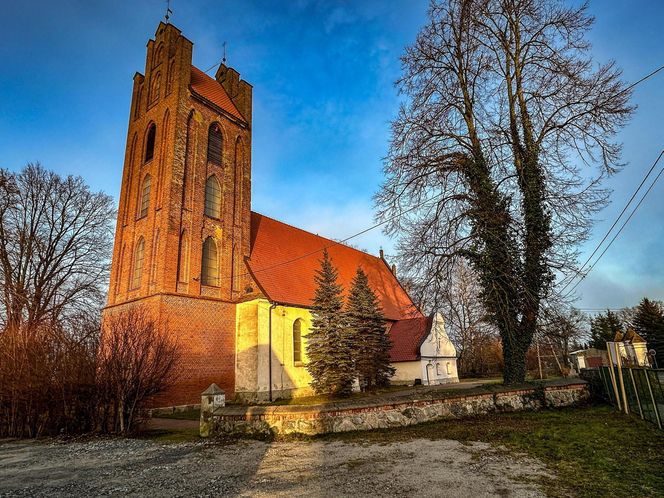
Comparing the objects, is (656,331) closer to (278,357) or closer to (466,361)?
(466,361)

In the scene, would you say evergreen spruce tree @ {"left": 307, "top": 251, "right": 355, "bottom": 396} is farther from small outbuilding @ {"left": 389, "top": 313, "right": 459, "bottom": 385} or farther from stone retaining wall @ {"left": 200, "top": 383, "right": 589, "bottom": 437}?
stone retaining wall @ {"left": 200, "top": 383, "right": 589, "bottom": 437}

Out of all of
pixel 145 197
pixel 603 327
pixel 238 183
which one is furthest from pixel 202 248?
pixel 603 327

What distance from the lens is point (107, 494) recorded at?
4902 mm

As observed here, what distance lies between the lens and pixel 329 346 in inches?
720

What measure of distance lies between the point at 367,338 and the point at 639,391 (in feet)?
42.4

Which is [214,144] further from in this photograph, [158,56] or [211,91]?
[158,56]

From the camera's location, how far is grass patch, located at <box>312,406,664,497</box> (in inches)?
166

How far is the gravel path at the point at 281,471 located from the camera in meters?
4.53

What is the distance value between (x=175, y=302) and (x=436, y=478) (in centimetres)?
1381

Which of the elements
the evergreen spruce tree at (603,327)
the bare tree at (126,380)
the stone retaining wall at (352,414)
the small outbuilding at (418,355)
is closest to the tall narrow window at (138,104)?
the bare tree at (126,380)

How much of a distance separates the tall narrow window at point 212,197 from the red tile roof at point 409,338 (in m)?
13.0

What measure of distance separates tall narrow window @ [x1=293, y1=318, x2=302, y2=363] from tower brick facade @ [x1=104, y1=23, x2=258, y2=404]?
3219 mm

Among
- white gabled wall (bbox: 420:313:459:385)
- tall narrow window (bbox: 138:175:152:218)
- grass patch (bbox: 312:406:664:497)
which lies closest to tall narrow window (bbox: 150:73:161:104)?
tall narrow window (bbox: 138:175:152:218)

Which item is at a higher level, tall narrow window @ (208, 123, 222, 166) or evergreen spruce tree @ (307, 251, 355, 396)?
tall narrow window @ (208, 123, 222, 166)
